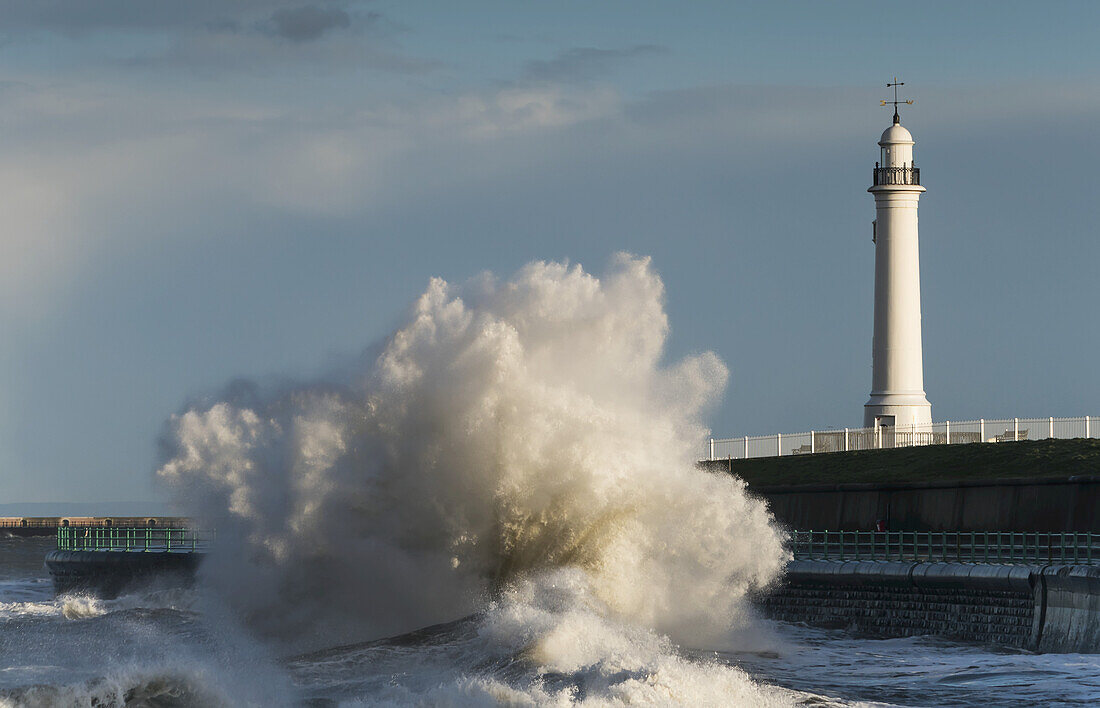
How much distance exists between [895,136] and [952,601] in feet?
64.7

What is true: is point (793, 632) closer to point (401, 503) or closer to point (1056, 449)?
point (401, 503)

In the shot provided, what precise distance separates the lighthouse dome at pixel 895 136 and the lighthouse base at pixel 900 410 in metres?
6.34

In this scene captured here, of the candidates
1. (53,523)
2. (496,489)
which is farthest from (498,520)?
(53,523)

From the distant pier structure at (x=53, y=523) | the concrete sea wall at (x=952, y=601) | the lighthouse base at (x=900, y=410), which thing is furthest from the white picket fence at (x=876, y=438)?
the distant pier structure at (x=53, y=523)

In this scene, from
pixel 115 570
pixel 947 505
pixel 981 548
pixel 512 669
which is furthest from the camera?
pixel 115 570

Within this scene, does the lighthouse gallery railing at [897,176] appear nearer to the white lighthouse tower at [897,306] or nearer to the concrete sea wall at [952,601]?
the white lighthouse tower at [897,306]

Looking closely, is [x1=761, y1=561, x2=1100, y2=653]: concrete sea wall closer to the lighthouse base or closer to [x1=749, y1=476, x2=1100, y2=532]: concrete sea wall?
[x1=749, y1=476, x2=1100, y2=532]: concrete sea wall

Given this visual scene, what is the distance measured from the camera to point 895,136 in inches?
1601

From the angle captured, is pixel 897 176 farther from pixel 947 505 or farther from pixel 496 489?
pixel 496 489

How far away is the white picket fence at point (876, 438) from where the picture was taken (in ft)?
115

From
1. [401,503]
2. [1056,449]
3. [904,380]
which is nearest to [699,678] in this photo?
[401,503]

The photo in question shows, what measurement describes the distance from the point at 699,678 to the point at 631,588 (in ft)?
16.9

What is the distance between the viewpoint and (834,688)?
57.0 feet

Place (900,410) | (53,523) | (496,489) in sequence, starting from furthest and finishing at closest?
1. (53,523)
2. (900,410)
3. (496,489)
